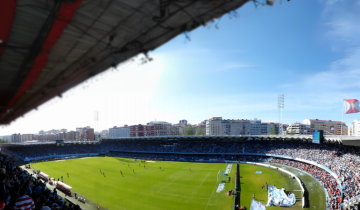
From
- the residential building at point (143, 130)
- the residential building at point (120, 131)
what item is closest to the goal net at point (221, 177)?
the residential building at point (143, 130)

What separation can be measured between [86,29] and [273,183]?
27.6 meters

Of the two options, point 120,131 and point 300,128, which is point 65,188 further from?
point 300,128

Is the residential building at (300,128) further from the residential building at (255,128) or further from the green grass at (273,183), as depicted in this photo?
the green grass at (273,183)

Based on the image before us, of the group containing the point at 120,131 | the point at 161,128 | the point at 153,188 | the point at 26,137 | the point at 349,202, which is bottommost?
the point at 26,137

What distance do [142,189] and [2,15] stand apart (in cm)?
2441

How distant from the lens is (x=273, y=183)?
991 inches

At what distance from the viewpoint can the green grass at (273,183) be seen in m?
19.5

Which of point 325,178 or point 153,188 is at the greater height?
point 325,178

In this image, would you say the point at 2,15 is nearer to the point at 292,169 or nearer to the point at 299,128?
the point at 292,169

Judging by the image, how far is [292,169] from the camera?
3155 centimetres

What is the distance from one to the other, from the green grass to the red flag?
12.8 meters

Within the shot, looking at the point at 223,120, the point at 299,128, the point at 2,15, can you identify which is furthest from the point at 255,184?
the point at 299,128

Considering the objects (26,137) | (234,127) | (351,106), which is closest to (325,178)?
(351,106)

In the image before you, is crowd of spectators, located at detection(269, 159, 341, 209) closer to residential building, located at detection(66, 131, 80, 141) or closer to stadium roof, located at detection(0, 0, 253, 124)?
stadium roof, located at detection(0, 0, 253, 124)
